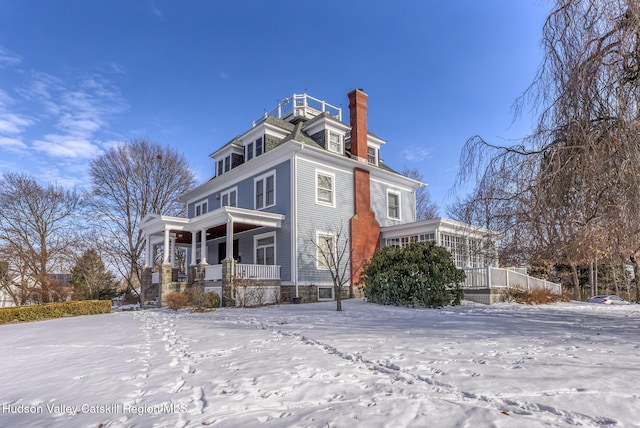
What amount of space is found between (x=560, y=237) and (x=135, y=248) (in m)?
24.7

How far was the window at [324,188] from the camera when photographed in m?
17.2

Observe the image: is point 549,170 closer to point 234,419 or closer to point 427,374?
point 427,374

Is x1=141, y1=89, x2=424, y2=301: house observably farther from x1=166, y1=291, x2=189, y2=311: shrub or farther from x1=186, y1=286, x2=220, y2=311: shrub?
x1=166, y1=291, x2=189, y2=311: shrub

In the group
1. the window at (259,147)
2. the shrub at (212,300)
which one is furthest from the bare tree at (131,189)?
the shrub at (212,300)

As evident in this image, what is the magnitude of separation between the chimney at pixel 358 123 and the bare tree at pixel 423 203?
16.6 metres

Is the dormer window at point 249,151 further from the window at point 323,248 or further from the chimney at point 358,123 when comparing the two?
the window at point 323,248

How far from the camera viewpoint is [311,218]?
1684 cm

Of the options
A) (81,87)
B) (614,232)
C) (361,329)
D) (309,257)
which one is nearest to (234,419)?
(361,329)

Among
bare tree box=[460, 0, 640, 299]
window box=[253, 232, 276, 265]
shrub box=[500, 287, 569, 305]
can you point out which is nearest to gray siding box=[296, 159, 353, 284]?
window box=[253, 232, 276, 265]

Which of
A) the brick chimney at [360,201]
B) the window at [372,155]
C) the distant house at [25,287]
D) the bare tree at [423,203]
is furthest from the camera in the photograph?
the bare tree at [423,203]

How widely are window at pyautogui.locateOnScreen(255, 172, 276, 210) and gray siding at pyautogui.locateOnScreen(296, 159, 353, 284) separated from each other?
4.91 ft

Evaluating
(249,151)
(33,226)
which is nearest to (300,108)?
(249,151)

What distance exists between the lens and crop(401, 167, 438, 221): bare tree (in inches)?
1388

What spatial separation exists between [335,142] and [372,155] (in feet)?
8.35
